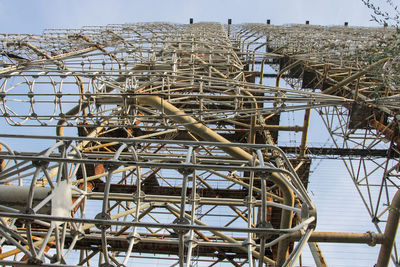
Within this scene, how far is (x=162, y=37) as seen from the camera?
62.8 feet

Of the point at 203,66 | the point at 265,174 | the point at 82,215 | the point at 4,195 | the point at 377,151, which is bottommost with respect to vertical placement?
the point at 377,151

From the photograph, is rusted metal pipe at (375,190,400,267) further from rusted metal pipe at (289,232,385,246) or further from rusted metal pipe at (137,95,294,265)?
rusted metal pipe at (137,95,294,265)

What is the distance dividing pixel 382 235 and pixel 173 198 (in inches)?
166

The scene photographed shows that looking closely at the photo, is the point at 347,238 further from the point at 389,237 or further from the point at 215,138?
the point at 215,138

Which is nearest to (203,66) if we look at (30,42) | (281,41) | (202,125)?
(202,125)

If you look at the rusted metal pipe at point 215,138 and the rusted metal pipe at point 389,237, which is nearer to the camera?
the rusted metal pipe at point 389,237

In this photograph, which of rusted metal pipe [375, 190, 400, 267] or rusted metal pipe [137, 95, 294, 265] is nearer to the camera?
rusted metal pipe [375, 190, 400, 267]

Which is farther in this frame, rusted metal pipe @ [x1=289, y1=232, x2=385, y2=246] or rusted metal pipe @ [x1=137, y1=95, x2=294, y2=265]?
rusted metal pipe @ [x1=137, y1=95, x2=294, y2=265]

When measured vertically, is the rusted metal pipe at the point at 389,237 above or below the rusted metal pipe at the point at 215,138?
below

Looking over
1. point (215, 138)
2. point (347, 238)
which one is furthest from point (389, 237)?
point (215, 138)

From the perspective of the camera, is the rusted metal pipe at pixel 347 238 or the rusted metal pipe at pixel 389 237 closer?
the rusted metal pipe at pixel 347 238

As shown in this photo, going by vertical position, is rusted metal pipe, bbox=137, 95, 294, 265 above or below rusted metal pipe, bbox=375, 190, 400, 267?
above

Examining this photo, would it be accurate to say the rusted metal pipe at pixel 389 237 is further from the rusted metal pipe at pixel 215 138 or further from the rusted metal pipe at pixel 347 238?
the rusted metal pipe at pixel 215 138

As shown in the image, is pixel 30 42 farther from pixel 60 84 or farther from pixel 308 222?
pixel 308 222
